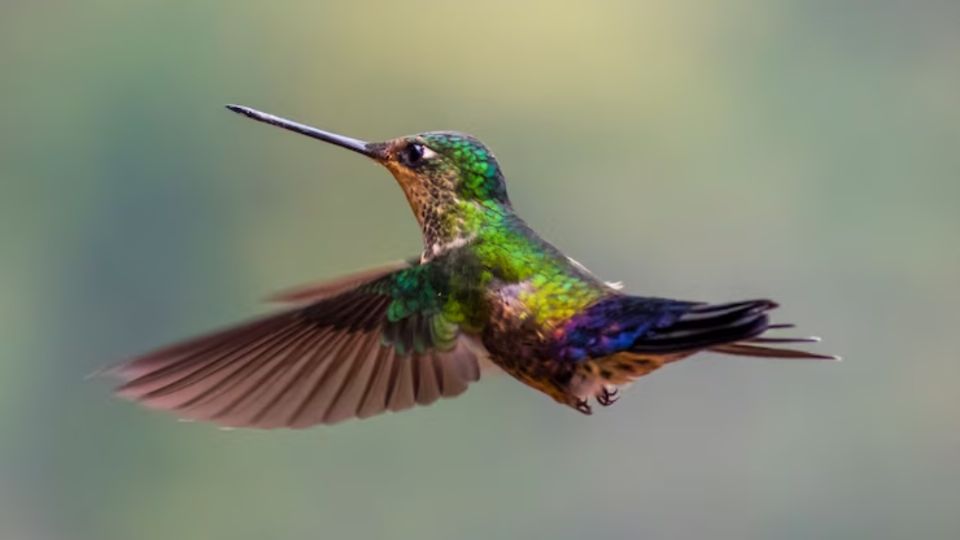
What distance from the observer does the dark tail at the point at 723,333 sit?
1.59 feet

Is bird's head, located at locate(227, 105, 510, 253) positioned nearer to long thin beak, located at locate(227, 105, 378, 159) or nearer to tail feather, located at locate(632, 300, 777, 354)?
long thin beak, located at locate(227, 105, 378, 159)

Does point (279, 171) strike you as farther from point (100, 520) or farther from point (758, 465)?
point (758, 465)

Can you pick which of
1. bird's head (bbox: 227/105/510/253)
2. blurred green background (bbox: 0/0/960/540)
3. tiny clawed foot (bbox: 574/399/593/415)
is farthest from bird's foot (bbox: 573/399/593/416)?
blurred green background (bbox: 0/0/960/540)

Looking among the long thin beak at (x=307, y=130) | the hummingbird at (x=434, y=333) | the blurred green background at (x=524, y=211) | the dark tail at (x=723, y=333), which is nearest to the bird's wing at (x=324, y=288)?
the hummingbird at (x=434, y=333)

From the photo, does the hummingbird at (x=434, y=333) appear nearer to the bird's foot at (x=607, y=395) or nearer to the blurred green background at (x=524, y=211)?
the bird's foot at (x=607, y=395)

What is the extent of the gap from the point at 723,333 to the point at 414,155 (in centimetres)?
24

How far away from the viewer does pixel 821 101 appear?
7.33 feet

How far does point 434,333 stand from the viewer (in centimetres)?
72

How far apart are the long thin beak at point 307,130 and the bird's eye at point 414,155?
2 centimetres

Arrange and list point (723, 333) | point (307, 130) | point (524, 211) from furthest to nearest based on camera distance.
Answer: point (524, 211) → point (307, 130) → point (723, 333)

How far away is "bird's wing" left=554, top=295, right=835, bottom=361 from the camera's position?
1.62 feet

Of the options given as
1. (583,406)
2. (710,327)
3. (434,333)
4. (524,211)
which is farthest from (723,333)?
(524,211)

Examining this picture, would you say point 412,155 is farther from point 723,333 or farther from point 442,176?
point 723,333

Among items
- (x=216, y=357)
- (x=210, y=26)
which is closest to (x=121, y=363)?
(x=216, y=357)
